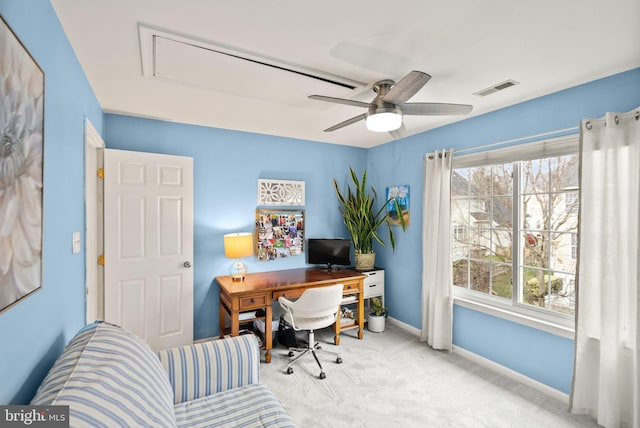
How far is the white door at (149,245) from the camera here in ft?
9.29

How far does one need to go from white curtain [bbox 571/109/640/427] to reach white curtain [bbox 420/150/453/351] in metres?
1.13

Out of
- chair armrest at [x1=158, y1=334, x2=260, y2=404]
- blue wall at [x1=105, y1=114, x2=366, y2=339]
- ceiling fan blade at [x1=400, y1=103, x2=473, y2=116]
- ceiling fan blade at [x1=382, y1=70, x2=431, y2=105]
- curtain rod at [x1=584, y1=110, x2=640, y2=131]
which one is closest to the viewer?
ceiling fan blade at [x1=382, y1=70, x2=431, y2=105]

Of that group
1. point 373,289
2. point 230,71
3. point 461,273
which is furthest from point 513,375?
point 230,71

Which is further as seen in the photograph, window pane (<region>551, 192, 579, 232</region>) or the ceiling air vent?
window pane (<region>551, 192, 579, 232</region>)

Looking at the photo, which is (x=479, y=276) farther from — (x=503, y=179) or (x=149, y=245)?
(x=149, y=245)

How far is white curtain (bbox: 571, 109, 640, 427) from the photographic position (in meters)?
1.95

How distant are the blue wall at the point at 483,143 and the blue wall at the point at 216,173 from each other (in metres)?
1.22

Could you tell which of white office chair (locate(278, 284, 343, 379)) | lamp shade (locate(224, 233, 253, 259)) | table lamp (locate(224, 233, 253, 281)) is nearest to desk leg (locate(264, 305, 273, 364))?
white office chair (locate(278, 284, 343, 379))

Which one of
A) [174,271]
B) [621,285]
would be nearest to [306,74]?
[174,271]

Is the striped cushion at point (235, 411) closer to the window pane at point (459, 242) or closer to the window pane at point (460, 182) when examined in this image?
the window pane at point (459, 242)

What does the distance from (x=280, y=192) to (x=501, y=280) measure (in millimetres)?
2569

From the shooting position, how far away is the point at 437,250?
3279 mm

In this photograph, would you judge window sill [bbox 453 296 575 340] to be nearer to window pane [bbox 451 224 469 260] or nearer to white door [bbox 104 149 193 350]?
window pane [bbox 451 224 469 260]

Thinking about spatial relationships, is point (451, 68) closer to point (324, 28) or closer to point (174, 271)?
point (324, 28)
